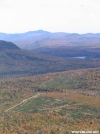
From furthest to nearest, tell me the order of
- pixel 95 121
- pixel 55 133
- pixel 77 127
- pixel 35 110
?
1. pixel 35 110
2. pixel 95 121
3. pixel 77 127
4. pixel 55 133

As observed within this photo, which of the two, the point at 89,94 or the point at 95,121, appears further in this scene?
the point at 89,94

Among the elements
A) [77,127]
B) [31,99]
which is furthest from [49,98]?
[77,127]

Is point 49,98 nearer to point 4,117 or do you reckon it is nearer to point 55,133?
point 4,117

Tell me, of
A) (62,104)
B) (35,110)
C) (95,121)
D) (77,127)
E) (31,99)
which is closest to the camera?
(77,127)

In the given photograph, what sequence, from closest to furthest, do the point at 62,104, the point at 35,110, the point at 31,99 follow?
the point at 35,110
the point at 62,104
the point at 31,99

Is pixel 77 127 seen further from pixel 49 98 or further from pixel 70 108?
pixel 49 98

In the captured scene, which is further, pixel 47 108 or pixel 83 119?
pixel 47 108

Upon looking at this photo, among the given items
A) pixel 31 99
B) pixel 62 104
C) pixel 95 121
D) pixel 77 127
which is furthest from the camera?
pixel 31 99

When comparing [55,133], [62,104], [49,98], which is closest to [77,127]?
[55,133]
